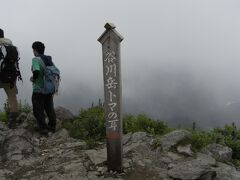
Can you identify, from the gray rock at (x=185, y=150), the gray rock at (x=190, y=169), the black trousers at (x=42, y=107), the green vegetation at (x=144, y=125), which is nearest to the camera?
the gray rock at (x=190, y=169)

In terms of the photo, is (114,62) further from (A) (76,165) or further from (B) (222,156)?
(B) (222,156)

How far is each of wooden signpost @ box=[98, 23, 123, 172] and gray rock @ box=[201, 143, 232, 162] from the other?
2460 mm

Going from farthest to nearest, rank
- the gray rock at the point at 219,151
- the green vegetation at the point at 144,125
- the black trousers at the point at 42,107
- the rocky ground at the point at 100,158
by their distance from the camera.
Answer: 1. the green vegetation at the point at 144,125
2. the black trousers at the point at 42,107
3. the gray rock at the point at 219,151
4. the rocky ground at the point at 100,158

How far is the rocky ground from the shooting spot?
8344 mm

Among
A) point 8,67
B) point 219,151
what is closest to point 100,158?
point 219,151

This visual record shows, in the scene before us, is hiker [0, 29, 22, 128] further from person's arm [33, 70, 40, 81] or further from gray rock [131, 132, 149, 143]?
gray rock [131, 132, 149, 143]

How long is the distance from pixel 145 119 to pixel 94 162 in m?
2.78

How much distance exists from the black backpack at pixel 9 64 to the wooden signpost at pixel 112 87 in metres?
3.14

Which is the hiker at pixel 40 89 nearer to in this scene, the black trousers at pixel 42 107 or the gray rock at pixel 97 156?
the black trousers at pixel 42 107

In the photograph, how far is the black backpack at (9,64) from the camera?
412 inches

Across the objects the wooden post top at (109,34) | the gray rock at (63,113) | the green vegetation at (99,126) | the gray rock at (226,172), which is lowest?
the gray rock at (226,172)

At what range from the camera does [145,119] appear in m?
11.3

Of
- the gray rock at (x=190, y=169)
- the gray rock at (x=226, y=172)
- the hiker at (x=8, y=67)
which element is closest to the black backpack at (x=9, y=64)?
the hiker at (x=8, y=67)

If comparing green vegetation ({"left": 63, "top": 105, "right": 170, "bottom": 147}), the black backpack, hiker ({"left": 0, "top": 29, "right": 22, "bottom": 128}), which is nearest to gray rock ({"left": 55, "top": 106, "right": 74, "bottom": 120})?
green vegetation ({"left": 63, "top": 105, "right": 170, "bottom": 147})
